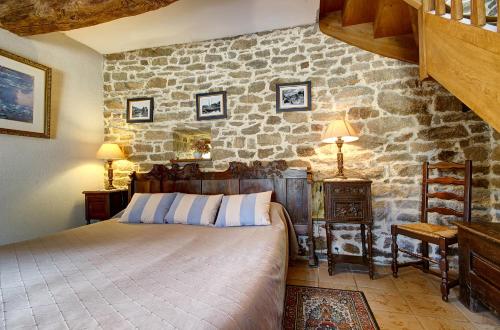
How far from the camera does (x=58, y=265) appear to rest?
51.4 inches

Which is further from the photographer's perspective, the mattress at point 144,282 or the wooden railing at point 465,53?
the wooden railing at point 465,53

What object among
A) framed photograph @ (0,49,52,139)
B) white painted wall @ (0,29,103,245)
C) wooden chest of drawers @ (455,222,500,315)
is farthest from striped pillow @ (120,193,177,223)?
wooden chest of drawers @ (455,222,500,315)

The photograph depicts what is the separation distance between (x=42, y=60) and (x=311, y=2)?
9.84 ft

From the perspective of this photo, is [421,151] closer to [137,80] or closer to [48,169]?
[137,80]

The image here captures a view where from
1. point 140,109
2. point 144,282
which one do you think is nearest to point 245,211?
point 144,282

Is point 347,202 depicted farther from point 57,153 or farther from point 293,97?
point 57,153

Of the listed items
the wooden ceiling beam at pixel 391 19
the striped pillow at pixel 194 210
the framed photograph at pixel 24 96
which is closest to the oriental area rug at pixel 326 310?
the striped pillow at pixel 194 210

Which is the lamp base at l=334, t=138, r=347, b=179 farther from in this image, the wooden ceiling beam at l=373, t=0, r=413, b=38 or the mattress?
the wooden ceiling beam at l=373, t=0, r=413, b=38

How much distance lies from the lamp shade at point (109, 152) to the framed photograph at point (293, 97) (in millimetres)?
2117

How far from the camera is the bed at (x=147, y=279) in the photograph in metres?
0.81

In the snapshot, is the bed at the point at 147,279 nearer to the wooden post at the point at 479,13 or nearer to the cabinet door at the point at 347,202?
the cabinet door at the point at 347,202

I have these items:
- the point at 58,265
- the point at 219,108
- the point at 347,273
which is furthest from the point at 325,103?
the point at 58,265

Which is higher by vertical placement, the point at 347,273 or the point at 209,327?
the point at 209,327

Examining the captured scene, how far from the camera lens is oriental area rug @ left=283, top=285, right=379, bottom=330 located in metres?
1.57
